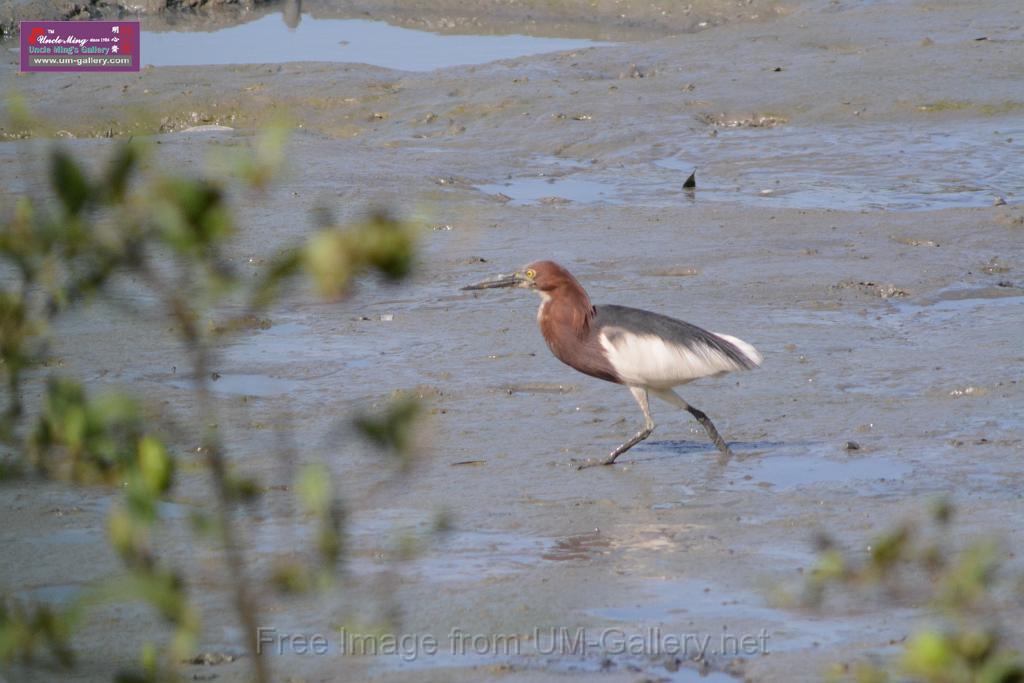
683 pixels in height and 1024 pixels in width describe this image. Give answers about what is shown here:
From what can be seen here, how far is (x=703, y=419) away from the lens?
6.77 m

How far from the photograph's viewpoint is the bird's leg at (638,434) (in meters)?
6.71

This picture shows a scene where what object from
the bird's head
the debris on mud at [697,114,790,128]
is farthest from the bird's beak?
the debris on mud at [697,114,790,128]

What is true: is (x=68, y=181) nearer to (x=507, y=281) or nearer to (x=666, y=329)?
(x=666, y=329)

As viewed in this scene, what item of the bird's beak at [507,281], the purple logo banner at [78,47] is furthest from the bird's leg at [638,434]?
the purple logo banner at [78,47]

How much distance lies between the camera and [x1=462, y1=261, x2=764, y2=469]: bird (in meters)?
6.68

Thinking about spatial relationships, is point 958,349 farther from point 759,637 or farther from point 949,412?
point 759,637

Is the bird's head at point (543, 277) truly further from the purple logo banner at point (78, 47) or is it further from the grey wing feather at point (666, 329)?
the purple logo banner at point (78, 47)

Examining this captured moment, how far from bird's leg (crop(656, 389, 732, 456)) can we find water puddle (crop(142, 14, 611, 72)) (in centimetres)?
1188

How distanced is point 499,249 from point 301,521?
202 inches

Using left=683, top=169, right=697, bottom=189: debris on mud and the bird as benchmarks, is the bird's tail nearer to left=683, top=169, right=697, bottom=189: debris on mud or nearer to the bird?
the bird

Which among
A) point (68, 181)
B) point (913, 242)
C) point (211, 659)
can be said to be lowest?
point (211, 659)

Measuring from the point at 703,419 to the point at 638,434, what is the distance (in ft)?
0.99

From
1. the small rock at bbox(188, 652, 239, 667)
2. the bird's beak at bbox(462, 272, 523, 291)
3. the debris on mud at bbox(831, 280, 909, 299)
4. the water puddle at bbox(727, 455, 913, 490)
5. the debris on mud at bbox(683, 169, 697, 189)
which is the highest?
the bird's beak at bbox(462, 272, 523, 291)

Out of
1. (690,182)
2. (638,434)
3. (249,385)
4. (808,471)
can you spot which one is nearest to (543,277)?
(638,434)
